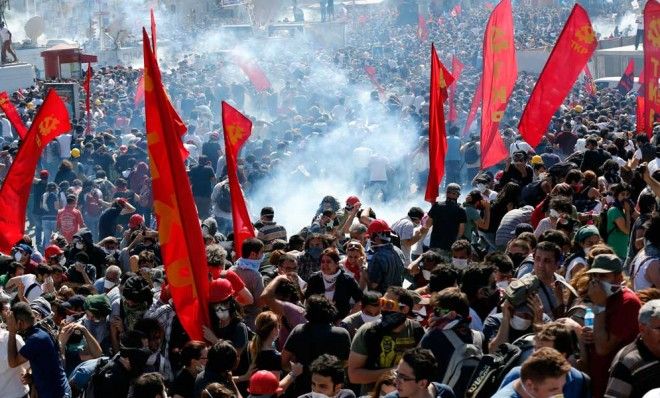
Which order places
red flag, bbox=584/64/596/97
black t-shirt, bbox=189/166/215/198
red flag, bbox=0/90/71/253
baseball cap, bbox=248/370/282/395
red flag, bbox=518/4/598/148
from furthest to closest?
1. red flag, bbox=584/64/596/97
2. black t-shirt, bbox=189/166/215/198
3. red flag, bbox=518/4/598/148
4. red flag, bbox=0/90/71/253
5. baseball cap, bbox=248/370/282/395

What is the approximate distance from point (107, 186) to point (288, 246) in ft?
23.4

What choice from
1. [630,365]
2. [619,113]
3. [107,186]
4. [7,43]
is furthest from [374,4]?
[630,365]

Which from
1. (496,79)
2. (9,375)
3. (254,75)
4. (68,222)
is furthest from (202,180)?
(254,75)

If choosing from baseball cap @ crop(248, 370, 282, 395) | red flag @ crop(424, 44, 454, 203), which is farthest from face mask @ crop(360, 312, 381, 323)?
red flag @ crop(424, 44, 454, 203)

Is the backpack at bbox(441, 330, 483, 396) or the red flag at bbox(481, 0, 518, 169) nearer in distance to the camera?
the backpack at bbox(441, 330, 483, 396)

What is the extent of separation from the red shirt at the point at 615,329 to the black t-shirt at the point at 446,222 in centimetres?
489

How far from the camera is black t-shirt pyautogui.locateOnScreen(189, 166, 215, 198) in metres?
15.7

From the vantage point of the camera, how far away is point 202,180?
51.5ft

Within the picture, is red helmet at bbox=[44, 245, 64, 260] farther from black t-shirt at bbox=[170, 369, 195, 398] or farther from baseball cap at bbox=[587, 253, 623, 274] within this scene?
baseball cap at bbox=[587, 253, 623, 274]

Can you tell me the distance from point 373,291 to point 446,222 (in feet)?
10.2

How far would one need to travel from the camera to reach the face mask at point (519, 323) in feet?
20.5

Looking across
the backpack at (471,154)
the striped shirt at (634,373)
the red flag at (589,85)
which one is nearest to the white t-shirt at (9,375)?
the striped shirt at (634,373)

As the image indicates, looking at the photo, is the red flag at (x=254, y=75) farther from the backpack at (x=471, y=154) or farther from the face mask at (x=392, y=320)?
the face mask at (x=392, y=320)

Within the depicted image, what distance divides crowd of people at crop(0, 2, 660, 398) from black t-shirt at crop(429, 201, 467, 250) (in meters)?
0.01
